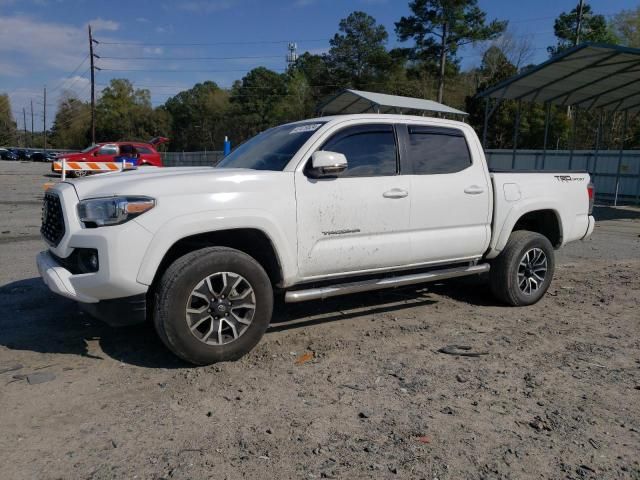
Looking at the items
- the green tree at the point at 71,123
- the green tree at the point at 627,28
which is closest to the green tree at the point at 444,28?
the green tree at the point at 627,28

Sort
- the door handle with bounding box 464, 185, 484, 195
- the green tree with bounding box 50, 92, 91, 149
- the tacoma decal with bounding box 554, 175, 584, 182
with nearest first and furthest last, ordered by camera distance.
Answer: the door handle with bounding box 464, 185, 484, 195, the tacoma decal with bounding box 554, 175, 584, 182, the green tree with bounding box 50, 92, 91, 149

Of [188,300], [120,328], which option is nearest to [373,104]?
[120,328]

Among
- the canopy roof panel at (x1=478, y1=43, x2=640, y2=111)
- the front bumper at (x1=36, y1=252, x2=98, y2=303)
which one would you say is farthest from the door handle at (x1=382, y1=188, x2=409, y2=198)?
the canopy roof panel at (x1=478, y1=43, x2=640, y2=111)

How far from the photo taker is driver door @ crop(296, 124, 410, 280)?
13.4 feet

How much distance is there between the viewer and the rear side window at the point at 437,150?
15.7 ft

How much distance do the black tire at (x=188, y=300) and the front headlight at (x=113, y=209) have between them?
1.47 feet

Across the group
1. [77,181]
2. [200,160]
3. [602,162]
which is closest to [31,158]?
[200,160]

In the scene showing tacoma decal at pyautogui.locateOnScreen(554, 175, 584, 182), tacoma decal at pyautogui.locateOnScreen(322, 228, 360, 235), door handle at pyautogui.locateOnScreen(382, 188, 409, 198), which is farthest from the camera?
tacoma decal at pyautogui.locateOnScreen(554, 175, 584, 182)

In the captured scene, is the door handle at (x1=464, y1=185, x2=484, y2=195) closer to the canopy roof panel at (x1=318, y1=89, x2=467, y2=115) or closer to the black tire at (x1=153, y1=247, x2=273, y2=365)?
the black tire at (x1=153, y1=247, x2=273, y2=365)

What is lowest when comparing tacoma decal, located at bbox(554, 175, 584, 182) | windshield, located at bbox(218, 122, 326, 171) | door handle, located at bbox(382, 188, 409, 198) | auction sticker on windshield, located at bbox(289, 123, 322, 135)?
door handle, located at bbox(382, 188, 409, 198)

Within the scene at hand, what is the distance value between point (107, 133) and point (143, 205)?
8693 cm

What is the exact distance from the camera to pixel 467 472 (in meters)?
2.62

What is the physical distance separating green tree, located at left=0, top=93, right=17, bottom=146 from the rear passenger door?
4646 inches

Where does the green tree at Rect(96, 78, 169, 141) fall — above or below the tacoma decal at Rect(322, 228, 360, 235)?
above
